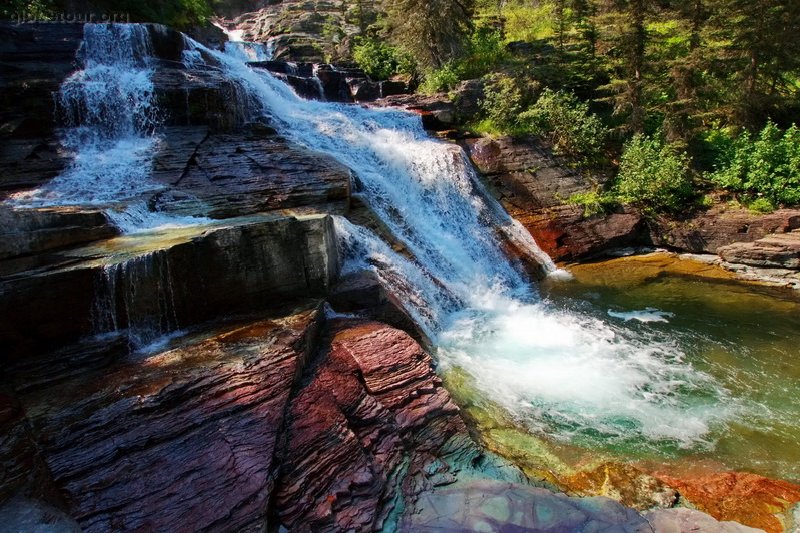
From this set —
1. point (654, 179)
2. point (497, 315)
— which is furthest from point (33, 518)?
point (654, 179)

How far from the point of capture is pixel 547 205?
14.3 meters

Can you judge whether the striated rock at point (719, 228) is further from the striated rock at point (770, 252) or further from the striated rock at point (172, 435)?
the striated rock at point (172, 435)

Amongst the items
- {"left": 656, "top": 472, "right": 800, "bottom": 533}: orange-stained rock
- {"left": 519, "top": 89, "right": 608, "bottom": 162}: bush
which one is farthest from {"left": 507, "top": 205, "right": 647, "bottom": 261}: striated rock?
{"left": 656, "top": 472, "right": 800, "bottom": 533}: orange-stained rock

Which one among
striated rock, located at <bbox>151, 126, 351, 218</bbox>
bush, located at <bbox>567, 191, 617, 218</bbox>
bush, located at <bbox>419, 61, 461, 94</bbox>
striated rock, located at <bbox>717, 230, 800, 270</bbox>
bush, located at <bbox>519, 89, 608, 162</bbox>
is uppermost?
bush, located at <bbox>419, 61, 461, 94</bbox>

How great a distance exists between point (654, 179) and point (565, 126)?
137 inches

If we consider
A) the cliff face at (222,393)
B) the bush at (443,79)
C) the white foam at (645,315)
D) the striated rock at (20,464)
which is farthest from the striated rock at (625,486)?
the bush at (443,79)

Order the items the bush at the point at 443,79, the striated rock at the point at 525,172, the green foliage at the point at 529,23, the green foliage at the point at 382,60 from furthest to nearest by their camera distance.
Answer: the green foliage at the point at 382,60 → the green foliage at the point at 529,23 → the bush at the point at 443,79 → the striated rock at the point at 525,172

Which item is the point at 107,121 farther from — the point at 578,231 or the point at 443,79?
the point at 578,231

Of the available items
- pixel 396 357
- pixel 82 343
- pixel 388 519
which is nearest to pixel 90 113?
pixel 82 343

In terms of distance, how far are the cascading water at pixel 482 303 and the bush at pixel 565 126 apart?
3525 millimetres

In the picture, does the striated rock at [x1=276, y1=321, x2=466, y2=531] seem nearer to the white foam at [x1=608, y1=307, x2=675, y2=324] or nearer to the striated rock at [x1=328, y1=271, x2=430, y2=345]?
the striated rock at [x1=328, y1=271, x2=430, y2=345]

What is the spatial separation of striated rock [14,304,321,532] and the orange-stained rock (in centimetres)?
487

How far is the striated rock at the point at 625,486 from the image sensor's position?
498 cm

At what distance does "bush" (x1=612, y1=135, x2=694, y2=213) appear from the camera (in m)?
13.6
